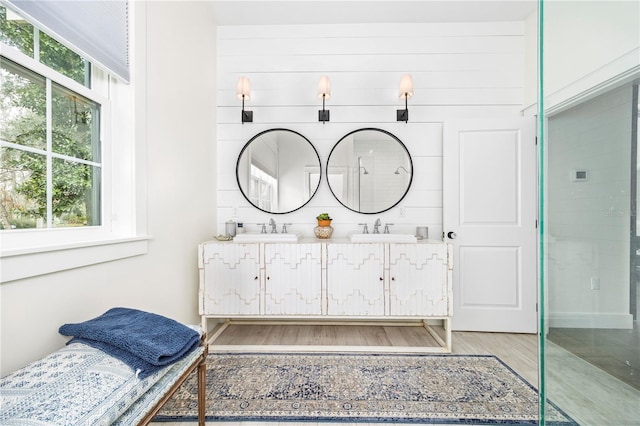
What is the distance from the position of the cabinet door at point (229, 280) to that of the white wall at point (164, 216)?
0.14 m

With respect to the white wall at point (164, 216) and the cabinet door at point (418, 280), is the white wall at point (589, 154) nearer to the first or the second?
the cabinet door at point (418, 280)

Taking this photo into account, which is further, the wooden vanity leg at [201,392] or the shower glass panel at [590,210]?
the wooden vanity leg at [201,392]

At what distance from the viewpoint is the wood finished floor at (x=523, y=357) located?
944mm

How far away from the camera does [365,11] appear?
2.62 metres

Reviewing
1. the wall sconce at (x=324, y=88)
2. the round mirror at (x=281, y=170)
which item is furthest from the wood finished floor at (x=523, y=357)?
the wall sconce at (x=324, y=88)

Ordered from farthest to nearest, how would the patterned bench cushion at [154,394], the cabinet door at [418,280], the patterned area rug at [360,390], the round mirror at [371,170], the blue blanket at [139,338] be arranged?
the round mirror at [371,170] < the cabinet door at [418,280] < the patterned area rug at [360,390] < the blue blanket at [139,338] < the patterned bench cushion at [154,394]

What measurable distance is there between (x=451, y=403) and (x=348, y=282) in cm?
95

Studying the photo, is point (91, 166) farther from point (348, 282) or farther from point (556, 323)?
point (556, 323)

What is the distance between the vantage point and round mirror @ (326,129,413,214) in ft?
8.97

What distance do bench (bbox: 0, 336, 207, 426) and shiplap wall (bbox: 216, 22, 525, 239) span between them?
185 cm

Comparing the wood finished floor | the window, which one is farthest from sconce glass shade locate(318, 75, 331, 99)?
the wood finished floor

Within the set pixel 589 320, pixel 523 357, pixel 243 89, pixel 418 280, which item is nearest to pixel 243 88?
pixel 243 89

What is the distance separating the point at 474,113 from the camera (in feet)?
9.00

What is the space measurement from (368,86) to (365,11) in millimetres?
608
